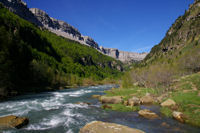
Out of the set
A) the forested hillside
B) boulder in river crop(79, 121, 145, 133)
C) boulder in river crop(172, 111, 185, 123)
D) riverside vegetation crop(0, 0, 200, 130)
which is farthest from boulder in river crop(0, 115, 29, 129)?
the forested hillside

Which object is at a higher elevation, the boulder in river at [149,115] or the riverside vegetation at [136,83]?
the riverside vegetation at [136,83]

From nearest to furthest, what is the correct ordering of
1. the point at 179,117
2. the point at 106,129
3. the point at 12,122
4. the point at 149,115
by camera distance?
the point at 106,129, the point at 12,122, the point at 179,117, the point at 149,115

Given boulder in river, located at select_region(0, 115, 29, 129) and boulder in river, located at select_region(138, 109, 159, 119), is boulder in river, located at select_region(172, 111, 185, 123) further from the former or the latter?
boulder in river, located at select_region(0, 115, 29, 129)

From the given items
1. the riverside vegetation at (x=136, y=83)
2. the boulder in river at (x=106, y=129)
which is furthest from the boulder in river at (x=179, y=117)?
the boulder in river at (x=106, y=129)

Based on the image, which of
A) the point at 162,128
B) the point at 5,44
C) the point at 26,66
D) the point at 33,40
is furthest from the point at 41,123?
the point at 33,40

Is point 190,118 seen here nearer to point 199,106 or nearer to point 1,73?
point 199,106

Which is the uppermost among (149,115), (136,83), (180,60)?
(180,60)

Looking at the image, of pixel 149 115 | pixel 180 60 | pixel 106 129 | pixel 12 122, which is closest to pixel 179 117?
pixel 149 115

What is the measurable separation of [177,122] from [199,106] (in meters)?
5.27

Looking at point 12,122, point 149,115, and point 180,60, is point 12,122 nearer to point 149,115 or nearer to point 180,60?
point 149,115

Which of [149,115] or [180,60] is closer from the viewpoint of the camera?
[149,115]

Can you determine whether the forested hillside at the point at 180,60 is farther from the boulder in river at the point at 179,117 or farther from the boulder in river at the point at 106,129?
the boulder in river at the point at 106,129

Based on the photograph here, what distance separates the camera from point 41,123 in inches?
703

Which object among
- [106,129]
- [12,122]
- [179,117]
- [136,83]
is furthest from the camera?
[136,83]
